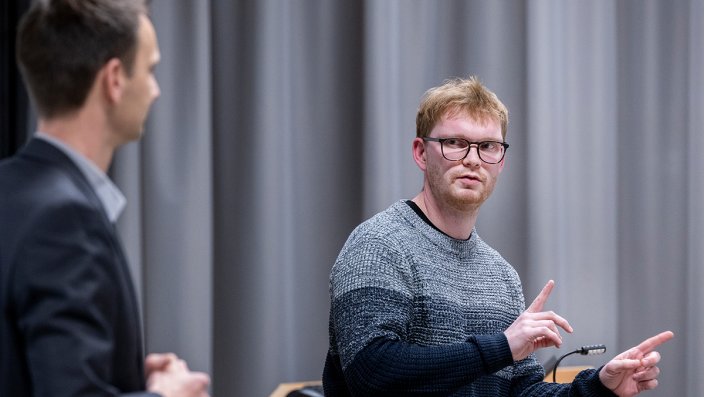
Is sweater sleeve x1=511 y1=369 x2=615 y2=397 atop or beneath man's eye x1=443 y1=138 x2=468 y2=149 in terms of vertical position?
beneath

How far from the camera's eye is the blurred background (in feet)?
8.70

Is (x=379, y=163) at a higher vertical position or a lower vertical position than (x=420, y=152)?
lower

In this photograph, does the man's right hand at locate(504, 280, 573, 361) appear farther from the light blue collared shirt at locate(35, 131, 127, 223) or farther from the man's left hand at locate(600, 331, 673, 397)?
the light blue collared shirt at locate(35, 131, 127, 223)

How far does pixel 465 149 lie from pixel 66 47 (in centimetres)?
100

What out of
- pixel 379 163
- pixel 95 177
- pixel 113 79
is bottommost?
pixel 379 163

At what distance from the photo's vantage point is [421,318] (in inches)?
64.2

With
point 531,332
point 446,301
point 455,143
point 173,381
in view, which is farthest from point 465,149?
point 173,381

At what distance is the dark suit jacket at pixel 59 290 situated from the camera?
85 centimetres

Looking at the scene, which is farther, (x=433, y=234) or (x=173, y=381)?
(x=433, y=234)

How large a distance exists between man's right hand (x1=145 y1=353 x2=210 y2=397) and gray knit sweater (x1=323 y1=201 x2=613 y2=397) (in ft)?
1.87

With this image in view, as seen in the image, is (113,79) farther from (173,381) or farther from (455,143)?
(455,143)

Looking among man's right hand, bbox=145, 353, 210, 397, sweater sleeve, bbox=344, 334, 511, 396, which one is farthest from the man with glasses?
man's right hand, bbox=145, 353, 210, 397

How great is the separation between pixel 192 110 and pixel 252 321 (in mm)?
698

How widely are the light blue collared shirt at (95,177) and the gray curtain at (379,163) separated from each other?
1603 millimetres
